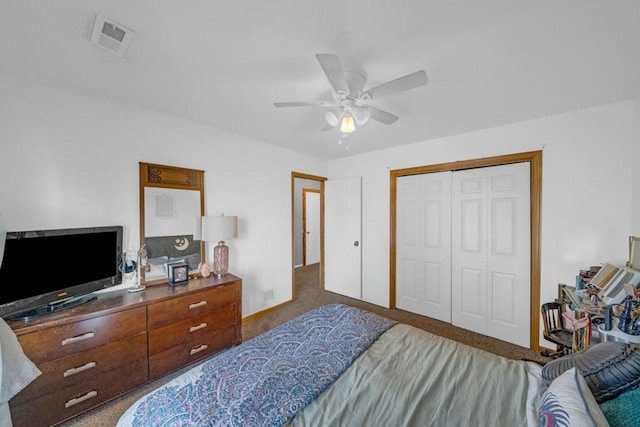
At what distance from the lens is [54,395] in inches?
58.6

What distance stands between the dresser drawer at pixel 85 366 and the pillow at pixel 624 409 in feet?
8.37

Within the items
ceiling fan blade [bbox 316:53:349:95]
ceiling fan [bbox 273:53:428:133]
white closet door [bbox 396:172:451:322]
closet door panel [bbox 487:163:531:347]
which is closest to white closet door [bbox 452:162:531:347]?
closet door panel [bbox 487:163:531:347]

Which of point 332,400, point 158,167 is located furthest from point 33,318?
point 332,400

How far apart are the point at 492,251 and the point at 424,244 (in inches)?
29.4

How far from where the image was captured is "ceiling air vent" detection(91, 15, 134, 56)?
1.21m

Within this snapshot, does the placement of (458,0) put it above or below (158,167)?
above

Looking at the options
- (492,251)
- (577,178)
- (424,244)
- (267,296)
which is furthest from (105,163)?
(577,178)

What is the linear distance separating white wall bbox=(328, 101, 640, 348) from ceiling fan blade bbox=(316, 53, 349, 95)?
2.10m

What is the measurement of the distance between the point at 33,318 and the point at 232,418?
1572 mm

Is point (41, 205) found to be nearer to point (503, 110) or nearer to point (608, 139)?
point (503, 110)

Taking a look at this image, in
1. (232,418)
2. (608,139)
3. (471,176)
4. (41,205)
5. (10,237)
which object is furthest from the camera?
(471,176)

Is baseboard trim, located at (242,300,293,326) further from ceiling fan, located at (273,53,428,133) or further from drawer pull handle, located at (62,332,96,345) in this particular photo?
ceiling fan, located at (273,53,428,133)

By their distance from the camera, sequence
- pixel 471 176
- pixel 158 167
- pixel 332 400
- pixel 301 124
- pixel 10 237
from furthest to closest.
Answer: pixel 471 176
pixel 301 124
pixel 158 167
pixel 10 237
pixel 332 400

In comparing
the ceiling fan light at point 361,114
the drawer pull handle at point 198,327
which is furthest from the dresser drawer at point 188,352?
the ceiling fan light at point 361,114
